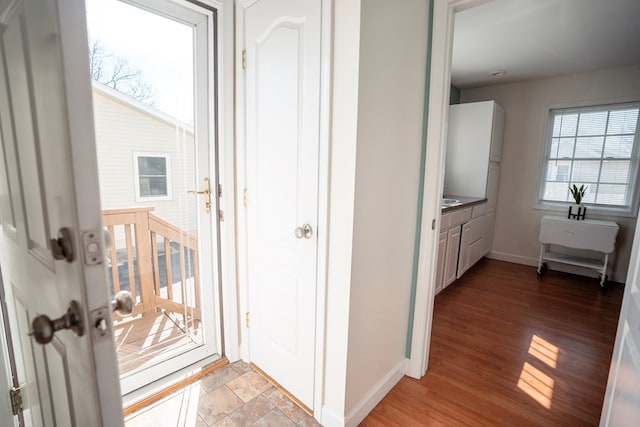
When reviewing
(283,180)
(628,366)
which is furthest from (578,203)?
(283,180)

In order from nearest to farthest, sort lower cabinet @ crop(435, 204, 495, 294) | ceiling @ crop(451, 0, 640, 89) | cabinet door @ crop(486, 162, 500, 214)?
ceiling @ crop(451, 0, 640, 89)
lower cabinet @ crop(435, 204, 495, 294)
cabinet door @ crop(486, 162, 500, 214)

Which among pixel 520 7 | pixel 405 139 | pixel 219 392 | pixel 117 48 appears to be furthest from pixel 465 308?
pixel 117 48

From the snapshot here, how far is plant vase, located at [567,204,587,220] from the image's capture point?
353 centimetres

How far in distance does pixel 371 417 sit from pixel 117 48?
7.43ft

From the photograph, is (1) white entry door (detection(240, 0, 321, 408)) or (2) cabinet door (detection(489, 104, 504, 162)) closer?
(1) white entry door (detection(240, 0, 321, 408))

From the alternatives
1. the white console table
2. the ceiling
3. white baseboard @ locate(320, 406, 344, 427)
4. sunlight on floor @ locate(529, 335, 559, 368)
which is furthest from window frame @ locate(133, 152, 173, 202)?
the white console table

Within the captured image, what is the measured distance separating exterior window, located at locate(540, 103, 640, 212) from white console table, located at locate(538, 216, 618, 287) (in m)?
0.41

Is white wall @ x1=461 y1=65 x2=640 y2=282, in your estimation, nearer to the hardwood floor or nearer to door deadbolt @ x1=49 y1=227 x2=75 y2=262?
the hardwood floor

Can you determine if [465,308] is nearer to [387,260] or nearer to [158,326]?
[387,260]

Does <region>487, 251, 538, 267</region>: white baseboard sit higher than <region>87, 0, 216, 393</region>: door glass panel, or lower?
lower

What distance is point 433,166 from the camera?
169 centimetres

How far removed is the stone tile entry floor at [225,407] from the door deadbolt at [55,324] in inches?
46.7

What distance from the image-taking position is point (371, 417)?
153cm

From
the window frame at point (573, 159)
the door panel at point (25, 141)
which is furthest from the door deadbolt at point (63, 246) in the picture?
the window frame at point (573, 159)
